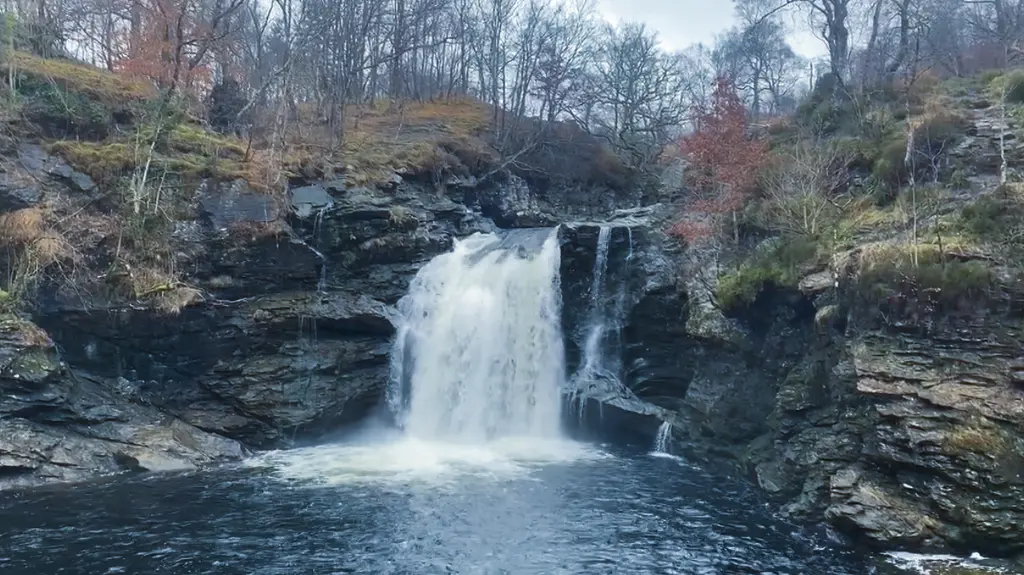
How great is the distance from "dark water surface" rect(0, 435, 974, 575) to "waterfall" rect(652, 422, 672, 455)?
200 cm

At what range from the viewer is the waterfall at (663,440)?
18269mm

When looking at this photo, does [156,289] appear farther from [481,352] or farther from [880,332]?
[880,332]

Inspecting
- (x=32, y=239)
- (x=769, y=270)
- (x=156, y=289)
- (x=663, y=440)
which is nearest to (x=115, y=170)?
(x=32, y=239)

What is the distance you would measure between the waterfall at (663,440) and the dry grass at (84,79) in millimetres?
18337

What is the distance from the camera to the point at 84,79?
70.6 feet

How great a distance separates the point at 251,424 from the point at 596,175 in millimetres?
18812

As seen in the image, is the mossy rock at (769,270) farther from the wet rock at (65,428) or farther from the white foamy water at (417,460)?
the wet rock at (65,428)

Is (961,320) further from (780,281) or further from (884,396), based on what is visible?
(780,281)

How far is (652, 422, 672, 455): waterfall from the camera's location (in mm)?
18269

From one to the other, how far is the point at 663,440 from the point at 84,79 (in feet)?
65.7

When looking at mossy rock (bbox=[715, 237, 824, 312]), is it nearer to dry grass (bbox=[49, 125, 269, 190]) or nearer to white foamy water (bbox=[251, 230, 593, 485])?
white foamy water (bbox=[251, 230, 593, 485])

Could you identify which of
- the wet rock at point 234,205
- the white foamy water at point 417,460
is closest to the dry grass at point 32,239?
the wet rock at point 234,205

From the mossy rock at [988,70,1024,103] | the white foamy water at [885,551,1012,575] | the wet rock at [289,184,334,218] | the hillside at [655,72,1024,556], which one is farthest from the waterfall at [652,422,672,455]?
the mossy rock at [988,70,1024,103]

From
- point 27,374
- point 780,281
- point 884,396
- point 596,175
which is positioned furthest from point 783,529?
point 596,175
